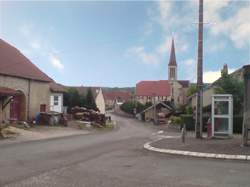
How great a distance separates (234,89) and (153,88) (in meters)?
97.1

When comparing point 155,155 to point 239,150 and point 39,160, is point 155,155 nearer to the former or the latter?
point 239,150

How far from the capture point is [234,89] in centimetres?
4916

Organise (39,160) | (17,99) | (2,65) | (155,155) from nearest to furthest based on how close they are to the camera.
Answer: (39,160) → (155,155) → (2,65) → (17,99)

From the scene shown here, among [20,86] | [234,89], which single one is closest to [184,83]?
[234,89]

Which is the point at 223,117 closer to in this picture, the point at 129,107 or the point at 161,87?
the point at 129,107

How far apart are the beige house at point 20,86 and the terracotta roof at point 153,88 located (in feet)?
313

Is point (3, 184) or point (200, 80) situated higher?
point (200, 80)

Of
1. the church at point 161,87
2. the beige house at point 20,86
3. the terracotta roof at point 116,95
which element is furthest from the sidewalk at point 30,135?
the terracotta roof at point 116,95

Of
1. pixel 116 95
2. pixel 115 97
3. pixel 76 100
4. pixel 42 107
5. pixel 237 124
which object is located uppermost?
pixel 116 95

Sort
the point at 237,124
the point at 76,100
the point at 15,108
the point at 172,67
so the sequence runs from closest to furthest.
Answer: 1. the point at 15,108
2. the point at 237,124
3. the point at 76,100
4. the point at 172,67

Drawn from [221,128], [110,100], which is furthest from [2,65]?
[110,100]

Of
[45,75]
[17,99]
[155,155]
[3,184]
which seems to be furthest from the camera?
[45,75]

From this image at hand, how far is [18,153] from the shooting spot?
16312 millimetres

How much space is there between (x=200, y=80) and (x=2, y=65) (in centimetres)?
2120
